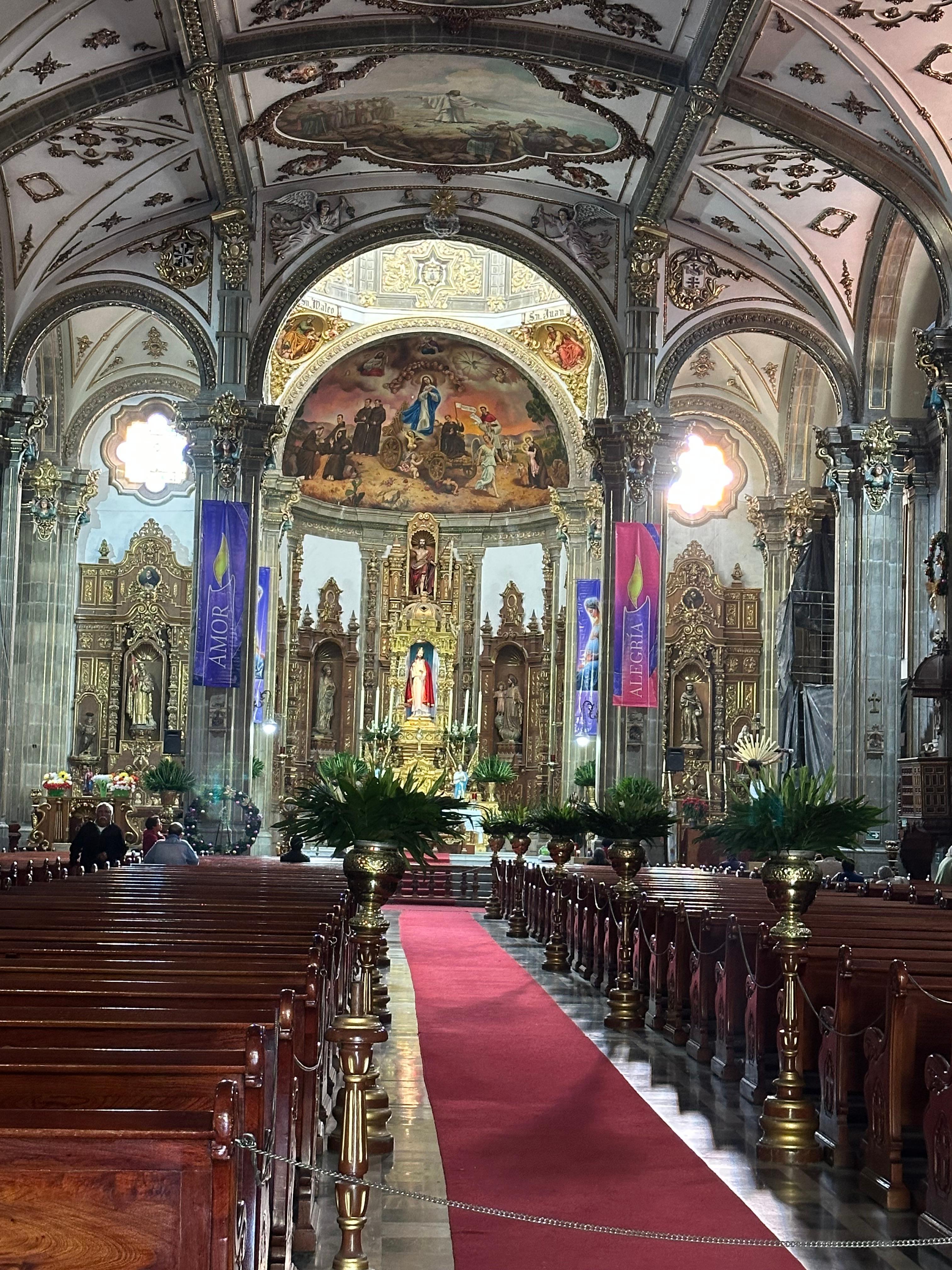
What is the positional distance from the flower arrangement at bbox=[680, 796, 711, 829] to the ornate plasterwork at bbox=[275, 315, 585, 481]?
A: 8.73 metres

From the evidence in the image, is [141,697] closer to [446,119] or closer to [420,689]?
[420,689]

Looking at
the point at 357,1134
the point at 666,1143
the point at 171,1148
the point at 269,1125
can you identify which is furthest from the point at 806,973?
the point at 171,1148

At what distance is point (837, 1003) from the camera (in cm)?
677

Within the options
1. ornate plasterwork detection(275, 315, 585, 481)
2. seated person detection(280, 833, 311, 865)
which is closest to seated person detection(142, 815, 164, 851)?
seated person detection(280, 833, 311, 865)

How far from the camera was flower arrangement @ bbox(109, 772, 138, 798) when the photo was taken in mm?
25578

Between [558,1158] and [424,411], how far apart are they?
28160mm

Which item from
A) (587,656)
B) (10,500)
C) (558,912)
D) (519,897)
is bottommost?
(519,897)

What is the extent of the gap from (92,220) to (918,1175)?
61.1 feet

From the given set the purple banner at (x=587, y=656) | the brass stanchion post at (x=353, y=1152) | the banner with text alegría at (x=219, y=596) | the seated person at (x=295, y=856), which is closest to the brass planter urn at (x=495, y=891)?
the seated person at (x=295, y=856)

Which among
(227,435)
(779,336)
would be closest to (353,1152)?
(227,435)

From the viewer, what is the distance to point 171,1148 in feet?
9.50

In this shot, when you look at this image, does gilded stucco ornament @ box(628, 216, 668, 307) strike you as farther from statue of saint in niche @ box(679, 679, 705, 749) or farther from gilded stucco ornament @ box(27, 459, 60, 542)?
gilded stucco ornament @ box(27, 459, 60, 542)

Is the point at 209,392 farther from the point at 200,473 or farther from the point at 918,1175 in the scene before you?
the point at 918,1175

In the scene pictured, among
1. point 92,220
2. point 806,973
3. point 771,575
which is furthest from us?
point 771,575
